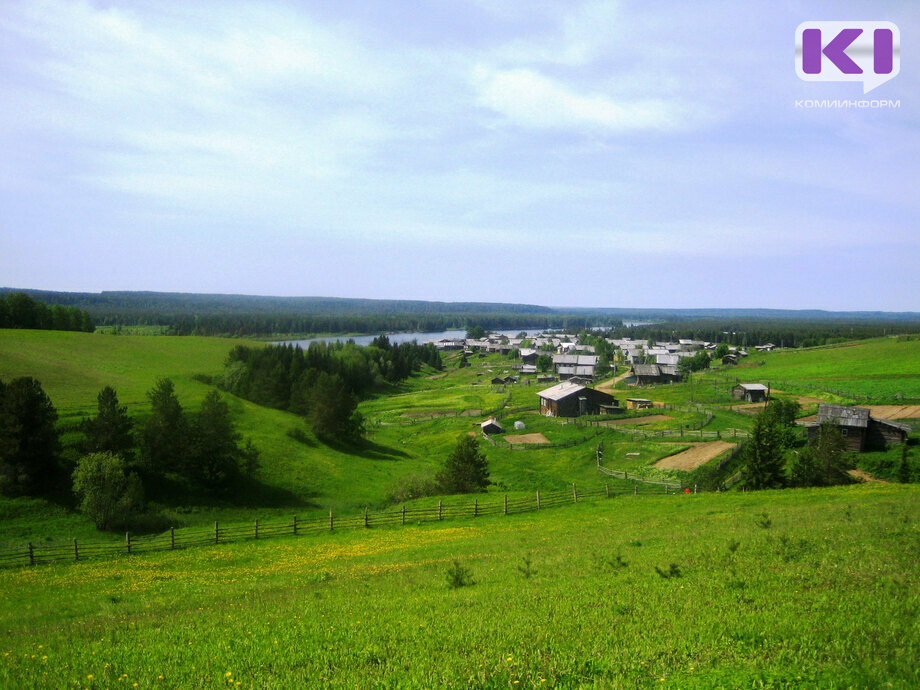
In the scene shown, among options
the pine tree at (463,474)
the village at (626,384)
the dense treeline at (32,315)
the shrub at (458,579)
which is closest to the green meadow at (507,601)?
the shrub at (458,579)

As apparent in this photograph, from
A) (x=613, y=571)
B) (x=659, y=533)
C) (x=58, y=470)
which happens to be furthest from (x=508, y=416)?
(x=613, y=571)

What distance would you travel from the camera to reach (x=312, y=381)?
248 ft

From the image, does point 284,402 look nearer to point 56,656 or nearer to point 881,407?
point 56,656

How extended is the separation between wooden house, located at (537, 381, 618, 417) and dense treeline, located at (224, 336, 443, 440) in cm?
2855

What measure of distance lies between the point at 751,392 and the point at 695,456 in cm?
3726

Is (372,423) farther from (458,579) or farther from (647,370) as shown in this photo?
(458,579)

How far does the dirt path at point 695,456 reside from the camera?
47.2 metres

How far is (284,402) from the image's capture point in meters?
76.4

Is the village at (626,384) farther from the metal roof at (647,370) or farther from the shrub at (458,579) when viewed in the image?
the shrub at (458,579)

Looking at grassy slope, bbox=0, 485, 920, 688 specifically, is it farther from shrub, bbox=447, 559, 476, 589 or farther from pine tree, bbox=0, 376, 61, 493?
pine tree, bbox=0, 376, 61, 493

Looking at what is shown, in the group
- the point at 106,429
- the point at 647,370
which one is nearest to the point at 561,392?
the point at 647,370

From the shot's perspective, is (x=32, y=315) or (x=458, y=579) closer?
(x=458, y=579)

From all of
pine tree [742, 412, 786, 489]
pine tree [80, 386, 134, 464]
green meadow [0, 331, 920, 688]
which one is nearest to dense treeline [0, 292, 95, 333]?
pine tree [80, 386, 134, 464]

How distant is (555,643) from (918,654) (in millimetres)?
4636
